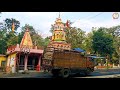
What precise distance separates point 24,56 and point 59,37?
1514 millimetres

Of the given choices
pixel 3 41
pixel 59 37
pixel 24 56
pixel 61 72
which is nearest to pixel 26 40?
pixel 24 56

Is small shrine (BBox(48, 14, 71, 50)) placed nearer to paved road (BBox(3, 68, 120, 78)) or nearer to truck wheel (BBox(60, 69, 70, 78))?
truck wheel (BBox(60, 69, 70, 78))

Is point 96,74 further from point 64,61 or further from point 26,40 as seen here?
point 26,40

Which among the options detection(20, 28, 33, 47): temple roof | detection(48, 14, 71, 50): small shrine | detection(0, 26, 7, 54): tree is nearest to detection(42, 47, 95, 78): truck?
detection(48, 14, 71, 50): small shrine

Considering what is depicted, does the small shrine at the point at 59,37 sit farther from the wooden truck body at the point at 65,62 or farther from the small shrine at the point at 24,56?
the small shrine at the point at 24,56

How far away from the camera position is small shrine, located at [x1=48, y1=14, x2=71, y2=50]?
8.54 meters

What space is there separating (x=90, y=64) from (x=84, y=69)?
312 mm

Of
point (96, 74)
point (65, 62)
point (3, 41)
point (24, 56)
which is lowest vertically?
point (96, 74)

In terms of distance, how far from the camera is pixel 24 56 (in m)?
8.42

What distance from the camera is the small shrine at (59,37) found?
8539mm

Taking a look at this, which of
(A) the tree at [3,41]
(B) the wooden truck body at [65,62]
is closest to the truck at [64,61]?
(B) the wooden truck body at [65,62]

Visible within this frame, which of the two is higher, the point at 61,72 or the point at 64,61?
the point at 64,61
